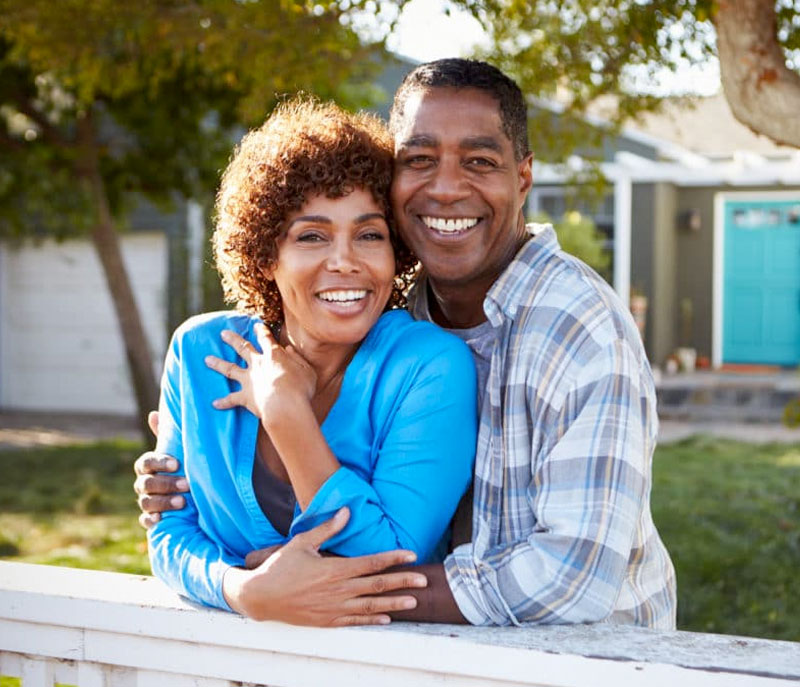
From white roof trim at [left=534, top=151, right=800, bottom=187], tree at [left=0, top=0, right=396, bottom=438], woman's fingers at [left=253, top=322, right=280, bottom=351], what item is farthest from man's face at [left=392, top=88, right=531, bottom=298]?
white roof trim at [left=534, top=151, right=800, bottom=187]

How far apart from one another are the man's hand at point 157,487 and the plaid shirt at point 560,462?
2.14 ft

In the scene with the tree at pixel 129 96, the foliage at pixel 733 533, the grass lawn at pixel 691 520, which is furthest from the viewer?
the tree at pixel 129 96

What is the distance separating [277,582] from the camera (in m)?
2.05

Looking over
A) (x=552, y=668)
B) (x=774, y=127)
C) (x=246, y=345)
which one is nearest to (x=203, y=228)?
(x=774, y=127)

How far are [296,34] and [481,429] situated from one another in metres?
3.59

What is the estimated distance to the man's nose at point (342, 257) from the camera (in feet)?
7.56

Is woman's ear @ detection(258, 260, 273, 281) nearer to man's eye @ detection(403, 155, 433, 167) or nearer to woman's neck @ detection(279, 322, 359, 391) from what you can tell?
woman's neck @ detection(279, 322, 359, 391)

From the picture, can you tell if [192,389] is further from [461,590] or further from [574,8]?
[574,8]

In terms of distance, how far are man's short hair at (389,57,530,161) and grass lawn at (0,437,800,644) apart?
2.94 m

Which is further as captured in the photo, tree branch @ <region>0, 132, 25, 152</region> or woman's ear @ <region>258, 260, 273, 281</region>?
tree branch @ <region>0, 132, 25, 152</region>

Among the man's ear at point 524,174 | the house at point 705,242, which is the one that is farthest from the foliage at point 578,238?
the man's ear at point 524,174

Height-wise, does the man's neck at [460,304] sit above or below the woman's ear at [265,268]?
below

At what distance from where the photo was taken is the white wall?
13.7m

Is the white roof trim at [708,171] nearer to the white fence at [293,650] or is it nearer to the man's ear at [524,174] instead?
the man's ear at [524,174]
